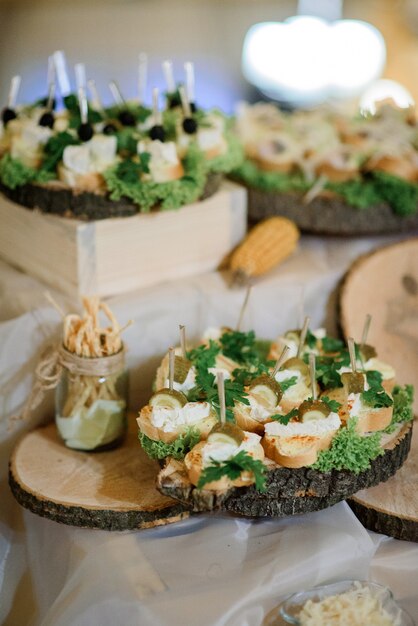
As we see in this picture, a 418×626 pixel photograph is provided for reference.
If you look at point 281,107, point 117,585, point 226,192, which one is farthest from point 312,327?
point 281,107

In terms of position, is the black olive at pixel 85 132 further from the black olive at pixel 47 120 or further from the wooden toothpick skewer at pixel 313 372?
the wooden toothpick skewer at pixel 313 372

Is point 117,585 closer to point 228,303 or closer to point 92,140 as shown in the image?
point 228,303

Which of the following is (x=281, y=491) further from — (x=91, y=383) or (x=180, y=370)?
(x=91, y=383)

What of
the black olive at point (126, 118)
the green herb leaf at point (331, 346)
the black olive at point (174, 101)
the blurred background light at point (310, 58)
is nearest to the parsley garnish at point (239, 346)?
the green herb leaf at point (331, 346)

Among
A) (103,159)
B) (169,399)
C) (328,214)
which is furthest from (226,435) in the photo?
(328,214)

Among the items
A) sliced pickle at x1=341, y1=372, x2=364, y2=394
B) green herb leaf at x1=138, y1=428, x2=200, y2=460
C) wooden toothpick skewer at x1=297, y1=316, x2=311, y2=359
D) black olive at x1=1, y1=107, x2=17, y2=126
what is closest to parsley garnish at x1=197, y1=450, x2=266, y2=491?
green herb leaf at x1=138, y1=428, x2=200, y2=460

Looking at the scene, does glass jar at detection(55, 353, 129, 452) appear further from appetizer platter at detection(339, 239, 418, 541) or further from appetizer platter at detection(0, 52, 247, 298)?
appetizer platter at detection(339, 239, 418, 541)
